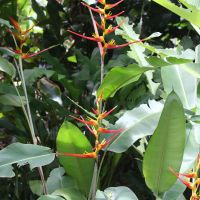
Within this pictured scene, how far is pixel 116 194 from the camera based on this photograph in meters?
0.47

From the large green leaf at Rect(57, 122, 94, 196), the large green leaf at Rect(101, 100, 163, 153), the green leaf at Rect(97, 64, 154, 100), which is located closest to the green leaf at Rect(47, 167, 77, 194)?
the large green leaf at Rect(57, 122, 94, 196)

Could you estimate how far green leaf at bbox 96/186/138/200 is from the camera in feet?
1.46

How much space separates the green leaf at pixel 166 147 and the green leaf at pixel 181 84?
22cm

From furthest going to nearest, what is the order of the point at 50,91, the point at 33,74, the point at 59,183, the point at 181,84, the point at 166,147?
the point at 50,91 < the point at 33,74 < the point at 181,84 < the point at 59,183 < the point at 166,147

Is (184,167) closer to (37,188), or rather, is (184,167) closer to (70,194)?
(70,194)

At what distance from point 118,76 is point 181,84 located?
288mm

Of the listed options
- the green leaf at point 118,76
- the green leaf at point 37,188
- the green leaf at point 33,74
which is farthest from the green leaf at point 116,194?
the green leaf at point 33,74

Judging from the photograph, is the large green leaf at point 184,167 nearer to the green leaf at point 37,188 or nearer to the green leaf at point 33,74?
the green leaf at point 37,188

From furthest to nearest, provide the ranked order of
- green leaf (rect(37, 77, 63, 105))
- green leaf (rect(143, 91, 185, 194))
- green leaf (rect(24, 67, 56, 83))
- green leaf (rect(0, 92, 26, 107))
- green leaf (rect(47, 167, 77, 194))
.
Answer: green leaf (rect(37, 77, 63, 105)) < green leaf (rect(24, 67, 56, 83)) < green leaf (rect(0, 92, 26, 107)) < green leaf (rect(47, 167, 77, 194)) < green leaf (rect(143, 91, 185, 194))

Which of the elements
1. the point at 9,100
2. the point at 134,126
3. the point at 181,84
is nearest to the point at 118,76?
the point at 134,126

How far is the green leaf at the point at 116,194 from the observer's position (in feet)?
1.46

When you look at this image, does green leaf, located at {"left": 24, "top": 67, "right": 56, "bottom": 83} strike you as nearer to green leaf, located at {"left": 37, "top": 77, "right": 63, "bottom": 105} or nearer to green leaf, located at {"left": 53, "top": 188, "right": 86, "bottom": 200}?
green leaf, located at {"left": 37, "top": 77, "right": 63, "bottom": 105}

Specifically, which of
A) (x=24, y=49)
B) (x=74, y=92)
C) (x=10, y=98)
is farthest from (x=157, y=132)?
(x=24, y=49)

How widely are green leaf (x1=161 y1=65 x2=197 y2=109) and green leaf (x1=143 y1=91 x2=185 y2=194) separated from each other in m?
0.22
